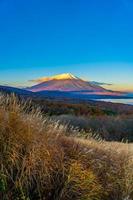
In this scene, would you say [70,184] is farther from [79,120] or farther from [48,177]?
[79,120]

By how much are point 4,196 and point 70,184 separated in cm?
136

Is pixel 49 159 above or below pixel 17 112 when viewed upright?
below

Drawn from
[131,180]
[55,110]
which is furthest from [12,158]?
[55,110]

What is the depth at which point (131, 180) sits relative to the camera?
1136 cm

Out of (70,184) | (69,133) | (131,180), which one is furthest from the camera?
(69,133)

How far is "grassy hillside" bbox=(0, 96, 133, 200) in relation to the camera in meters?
9.87

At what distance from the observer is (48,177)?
10.2 meters

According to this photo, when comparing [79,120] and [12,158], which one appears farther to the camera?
[79,120]

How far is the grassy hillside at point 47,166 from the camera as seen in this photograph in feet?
32.4

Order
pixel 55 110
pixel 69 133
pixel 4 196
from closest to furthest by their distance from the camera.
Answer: pixel 4 196, pixel 69 133, pixel 55 110

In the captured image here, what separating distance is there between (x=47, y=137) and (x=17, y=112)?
0.78 metres

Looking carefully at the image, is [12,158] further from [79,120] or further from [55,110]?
[55,110]

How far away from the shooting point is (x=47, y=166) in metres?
10.2

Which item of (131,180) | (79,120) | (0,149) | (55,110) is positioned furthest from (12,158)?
(55,110)
